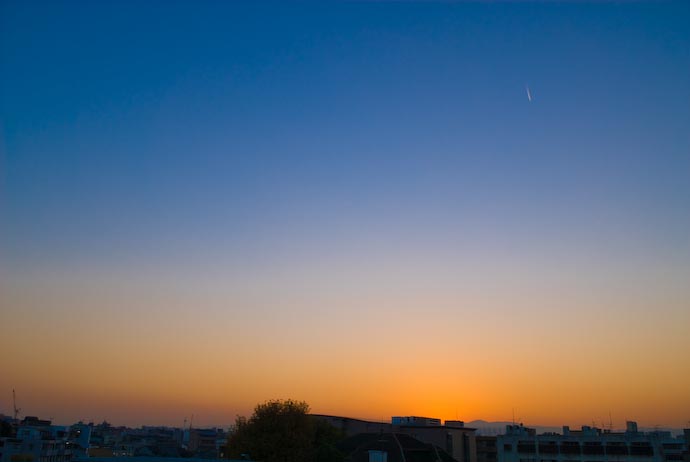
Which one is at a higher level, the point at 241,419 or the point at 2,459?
the point at 241,419

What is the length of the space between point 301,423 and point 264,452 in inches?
200

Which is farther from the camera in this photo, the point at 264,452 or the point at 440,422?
the point at 440,422

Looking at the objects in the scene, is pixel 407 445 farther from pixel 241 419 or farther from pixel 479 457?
pixel 479 457

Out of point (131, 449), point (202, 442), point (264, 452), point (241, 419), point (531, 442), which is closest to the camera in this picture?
point (264, 452)

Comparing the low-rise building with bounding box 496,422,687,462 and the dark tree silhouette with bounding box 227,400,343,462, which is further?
the low-rise building with bounding box 496,422,687,462

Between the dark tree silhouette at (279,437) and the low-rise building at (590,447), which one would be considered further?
the low-rise building at (590,447)

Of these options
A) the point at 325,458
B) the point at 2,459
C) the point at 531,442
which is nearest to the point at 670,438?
the point at 531,442

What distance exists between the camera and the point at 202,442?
609 ft

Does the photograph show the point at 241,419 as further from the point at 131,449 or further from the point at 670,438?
the point at 131,449

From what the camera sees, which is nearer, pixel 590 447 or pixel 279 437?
pixel 279 437

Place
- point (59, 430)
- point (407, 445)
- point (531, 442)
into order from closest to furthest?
point (407, 445) < point (531, 442) < point (59, 430)

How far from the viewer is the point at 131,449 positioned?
13412 cm

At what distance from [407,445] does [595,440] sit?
2887 cm

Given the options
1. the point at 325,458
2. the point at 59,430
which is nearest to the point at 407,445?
the point at 325,458
